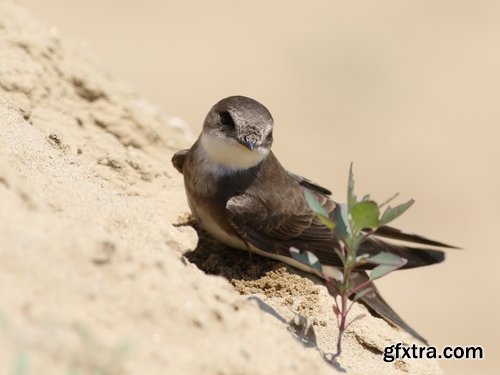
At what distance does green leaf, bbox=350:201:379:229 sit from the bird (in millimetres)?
1607

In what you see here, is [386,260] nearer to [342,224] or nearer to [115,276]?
[342,224]

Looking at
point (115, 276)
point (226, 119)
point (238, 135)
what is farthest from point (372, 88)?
point (115, 276)

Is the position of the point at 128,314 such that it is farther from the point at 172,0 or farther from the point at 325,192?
the point at 172,0

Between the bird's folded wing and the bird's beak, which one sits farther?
the bird's beak

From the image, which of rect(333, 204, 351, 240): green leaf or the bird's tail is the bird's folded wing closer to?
the bird's tail

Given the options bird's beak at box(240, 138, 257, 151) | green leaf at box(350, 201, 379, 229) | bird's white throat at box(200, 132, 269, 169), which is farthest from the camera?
bird's white throat at box(200, 132, 269, 169)

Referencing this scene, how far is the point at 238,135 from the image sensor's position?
5219mm

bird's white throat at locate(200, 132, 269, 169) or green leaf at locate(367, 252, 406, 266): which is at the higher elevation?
bird's white throat at locate(200, 132, 269, 169)

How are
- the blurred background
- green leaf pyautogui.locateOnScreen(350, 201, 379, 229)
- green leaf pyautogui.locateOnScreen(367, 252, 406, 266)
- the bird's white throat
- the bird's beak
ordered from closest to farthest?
1. green leaf pyautogui.locateOnScreen(350, 201, 379, 229)
2. green leaf pyautogui.locateOnScreen(367, 252, 406, 266)
3. the bird's beak
4. the bird's white throat
5. the blurred background

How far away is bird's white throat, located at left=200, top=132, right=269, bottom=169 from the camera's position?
525 centimetres

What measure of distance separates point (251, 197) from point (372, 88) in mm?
8889

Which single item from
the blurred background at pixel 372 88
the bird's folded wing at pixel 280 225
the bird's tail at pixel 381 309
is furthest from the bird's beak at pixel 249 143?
the blurred background at pixel 372 88

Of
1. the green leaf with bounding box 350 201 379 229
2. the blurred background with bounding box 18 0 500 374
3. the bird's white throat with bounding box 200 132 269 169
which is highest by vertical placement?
the blurred background with bounding box 18 0 500 374

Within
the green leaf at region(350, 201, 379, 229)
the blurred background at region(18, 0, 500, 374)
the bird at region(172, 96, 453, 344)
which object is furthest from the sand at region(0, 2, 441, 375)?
the blurred background at region(18, 0, 500, 374)
